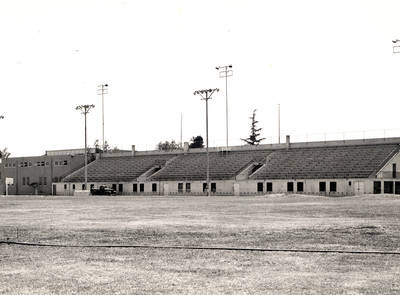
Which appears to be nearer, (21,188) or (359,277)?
(359,277)

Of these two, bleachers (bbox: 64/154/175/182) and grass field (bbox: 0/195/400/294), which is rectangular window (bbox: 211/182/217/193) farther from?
grass field (bbox: 0/195/400/294)

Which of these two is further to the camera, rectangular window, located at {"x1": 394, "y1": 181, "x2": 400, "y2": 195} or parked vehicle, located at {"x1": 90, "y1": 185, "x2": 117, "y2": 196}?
parked vehicle, located at {"x1": 90, "y1": 185, "x2": 117, "y2": 196}

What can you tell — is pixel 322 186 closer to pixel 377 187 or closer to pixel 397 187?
pixel 377 187

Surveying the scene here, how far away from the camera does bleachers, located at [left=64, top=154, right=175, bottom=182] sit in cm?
10394

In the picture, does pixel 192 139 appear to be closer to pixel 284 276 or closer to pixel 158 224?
pixel 158 224

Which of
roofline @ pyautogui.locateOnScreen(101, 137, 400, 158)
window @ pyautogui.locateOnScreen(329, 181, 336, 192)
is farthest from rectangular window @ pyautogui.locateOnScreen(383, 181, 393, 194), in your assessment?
roofline @ pyautogui.locateOnScreen(101, 137, 400, 158)

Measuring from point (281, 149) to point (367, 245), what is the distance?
267ft

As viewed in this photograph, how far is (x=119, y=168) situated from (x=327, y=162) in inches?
1570

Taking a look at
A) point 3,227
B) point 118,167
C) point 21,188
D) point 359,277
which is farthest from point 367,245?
point 21,188

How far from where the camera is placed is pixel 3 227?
2506cm

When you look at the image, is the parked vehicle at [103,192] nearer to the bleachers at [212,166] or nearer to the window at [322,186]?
the bleachers at [212,166]

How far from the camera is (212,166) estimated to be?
9744 centimetres

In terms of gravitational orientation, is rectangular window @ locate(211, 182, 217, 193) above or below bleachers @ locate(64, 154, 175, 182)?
below

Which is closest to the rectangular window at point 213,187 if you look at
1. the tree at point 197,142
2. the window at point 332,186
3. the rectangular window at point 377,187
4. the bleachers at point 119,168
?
the bleachers at point 119,168
